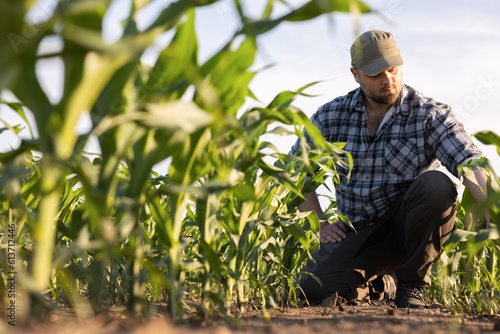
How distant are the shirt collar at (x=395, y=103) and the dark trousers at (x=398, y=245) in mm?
487

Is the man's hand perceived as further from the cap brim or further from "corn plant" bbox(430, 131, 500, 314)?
the cap brim

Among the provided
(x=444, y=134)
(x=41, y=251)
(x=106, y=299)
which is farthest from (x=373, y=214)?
(x=41, y=251)

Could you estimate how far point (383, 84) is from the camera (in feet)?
9.09

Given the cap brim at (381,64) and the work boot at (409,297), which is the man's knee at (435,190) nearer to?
the work boot at (409,297)

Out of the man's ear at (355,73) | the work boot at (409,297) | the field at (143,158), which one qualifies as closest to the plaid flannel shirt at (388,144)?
the man's ear at (355,73)

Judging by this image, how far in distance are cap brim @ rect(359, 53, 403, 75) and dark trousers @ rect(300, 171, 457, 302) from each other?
708 millimetres

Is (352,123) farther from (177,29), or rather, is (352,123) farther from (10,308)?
(10,308)

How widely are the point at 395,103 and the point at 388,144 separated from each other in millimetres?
276

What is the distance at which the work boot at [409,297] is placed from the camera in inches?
97.4

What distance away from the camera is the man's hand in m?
2.95

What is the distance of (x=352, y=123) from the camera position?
9.80 feet

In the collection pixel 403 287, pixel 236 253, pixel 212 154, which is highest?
pixel 212 154

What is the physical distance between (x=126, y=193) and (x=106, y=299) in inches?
58.7

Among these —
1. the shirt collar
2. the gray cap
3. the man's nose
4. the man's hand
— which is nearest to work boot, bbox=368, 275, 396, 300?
the man's hand
